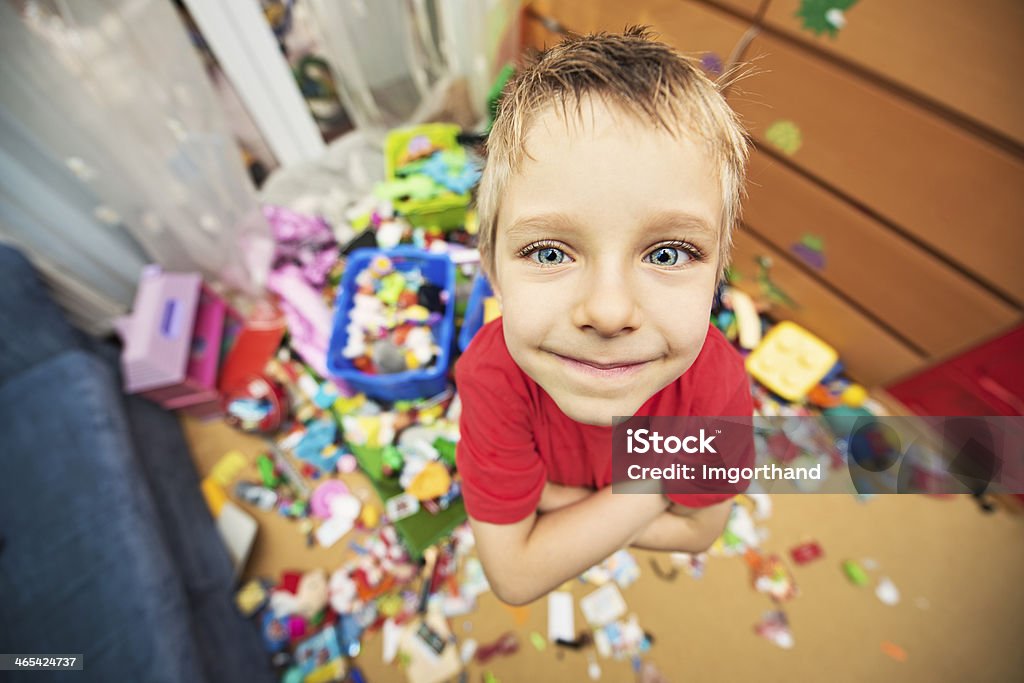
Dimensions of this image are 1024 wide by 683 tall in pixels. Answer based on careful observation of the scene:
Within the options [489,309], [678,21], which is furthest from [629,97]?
[678,21]

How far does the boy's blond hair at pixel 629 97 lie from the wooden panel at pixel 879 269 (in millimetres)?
809

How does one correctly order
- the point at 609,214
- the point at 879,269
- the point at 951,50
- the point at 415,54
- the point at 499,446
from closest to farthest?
the point at 609,214, the point at 499,446, the point at 951,50, the point at 879,269, the point at 415,54

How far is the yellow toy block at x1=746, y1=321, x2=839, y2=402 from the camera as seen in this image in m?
1.53

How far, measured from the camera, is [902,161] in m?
1.11

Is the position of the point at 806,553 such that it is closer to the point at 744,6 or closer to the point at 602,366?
the point at 602,366

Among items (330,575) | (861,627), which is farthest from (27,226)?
(861,627)

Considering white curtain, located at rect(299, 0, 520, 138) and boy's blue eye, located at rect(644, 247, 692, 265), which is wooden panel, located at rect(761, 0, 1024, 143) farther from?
white curtain, located at rect(299, 0, 520, 138)

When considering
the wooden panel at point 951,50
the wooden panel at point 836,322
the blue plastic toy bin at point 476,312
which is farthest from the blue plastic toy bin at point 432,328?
the wooden panel at point 951,50

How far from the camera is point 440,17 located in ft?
5.98

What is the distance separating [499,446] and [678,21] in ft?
4.75

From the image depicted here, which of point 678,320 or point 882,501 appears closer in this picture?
point 678,320

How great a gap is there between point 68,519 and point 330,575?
66cm

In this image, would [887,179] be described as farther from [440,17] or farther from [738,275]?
[440,17]

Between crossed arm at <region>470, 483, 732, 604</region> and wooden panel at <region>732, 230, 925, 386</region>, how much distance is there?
109 cm
